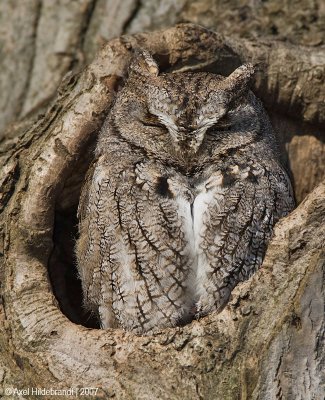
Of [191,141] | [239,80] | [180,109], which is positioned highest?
[239,80]

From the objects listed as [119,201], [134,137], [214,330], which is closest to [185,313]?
[214,330]

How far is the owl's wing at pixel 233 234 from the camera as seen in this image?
124 inches

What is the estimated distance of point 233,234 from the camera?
314 centimetres

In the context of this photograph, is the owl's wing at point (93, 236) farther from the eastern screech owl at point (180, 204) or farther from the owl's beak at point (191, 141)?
the owl's beak at point (191, 141)

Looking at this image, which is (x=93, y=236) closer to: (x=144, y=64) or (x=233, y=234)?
(x=233, y=234)

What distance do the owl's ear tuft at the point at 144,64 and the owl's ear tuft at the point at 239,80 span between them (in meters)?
0.33

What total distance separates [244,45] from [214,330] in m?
1.75

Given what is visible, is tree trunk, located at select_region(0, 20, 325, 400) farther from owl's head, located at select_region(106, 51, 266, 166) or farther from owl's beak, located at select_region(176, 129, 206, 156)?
owl's beak, located at select_region(176, 129, 206, 156)

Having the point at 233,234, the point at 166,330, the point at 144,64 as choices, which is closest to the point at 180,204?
the point at 233,234

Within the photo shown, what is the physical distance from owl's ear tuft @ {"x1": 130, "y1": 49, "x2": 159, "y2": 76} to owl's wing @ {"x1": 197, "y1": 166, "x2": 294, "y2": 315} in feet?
1.95

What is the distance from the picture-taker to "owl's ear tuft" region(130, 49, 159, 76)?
333cm

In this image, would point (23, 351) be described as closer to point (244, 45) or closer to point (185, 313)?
point (185, 313)

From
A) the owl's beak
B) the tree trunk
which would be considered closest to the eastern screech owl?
the owl's beak

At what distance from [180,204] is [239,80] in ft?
2.03
